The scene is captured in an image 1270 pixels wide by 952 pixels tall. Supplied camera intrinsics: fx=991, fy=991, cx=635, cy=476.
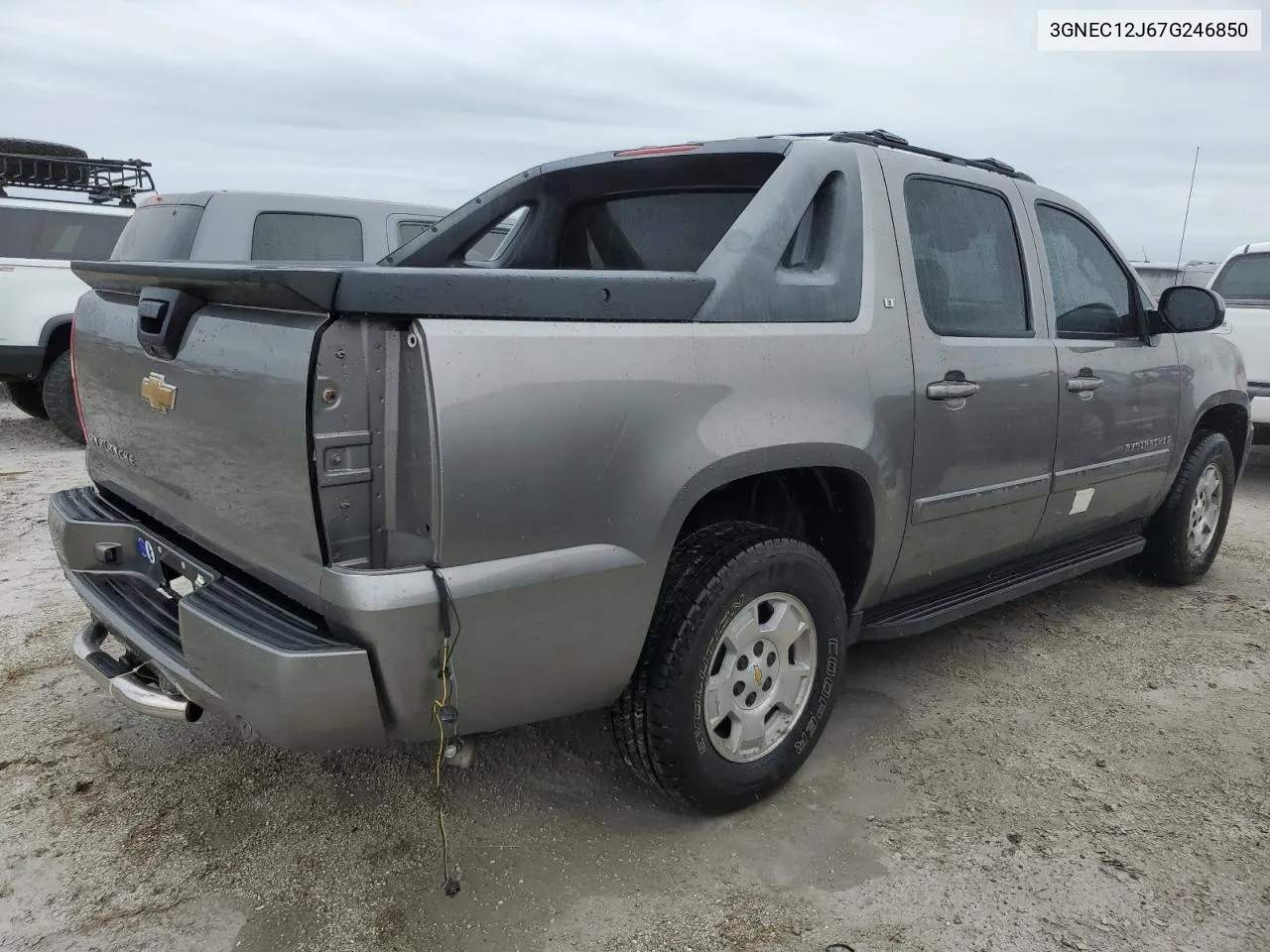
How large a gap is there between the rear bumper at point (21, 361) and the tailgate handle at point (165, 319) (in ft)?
20.9

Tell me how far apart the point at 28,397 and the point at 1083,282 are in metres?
8.77

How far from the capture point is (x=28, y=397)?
29.2ft

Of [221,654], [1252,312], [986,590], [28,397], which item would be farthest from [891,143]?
[28,397]

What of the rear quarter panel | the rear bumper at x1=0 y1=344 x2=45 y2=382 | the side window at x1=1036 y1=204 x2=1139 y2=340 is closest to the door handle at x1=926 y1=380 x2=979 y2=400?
the side window at x1=1036 y1=204 x2=1139 y2=340

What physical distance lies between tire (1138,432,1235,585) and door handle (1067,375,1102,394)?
3.93 feet

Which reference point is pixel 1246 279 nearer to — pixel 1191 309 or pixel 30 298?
pixel 1191 309

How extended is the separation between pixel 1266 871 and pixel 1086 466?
5.43 feet

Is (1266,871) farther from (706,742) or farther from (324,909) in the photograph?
(324,909)

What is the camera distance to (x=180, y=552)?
2.58 m

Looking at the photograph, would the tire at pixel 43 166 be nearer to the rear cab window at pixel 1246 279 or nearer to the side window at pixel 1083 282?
the side window at pixel 1083 282

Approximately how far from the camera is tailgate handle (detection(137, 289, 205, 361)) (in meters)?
2.39

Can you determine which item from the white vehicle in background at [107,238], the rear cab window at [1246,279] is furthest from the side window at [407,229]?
the rear cab window at [1246,279]

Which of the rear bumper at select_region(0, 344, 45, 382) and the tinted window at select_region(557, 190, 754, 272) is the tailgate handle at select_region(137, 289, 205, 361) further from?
the rear bumper at select_region(0, 344, 45, 382)

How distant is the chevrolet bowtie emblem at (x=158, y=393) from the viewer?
96.6 inches
